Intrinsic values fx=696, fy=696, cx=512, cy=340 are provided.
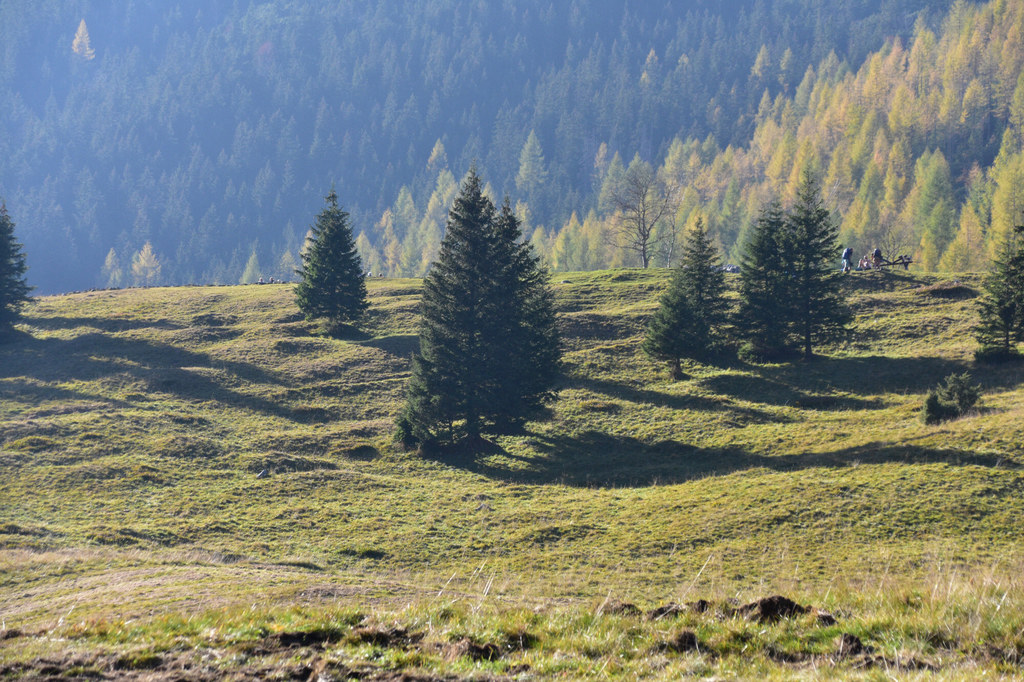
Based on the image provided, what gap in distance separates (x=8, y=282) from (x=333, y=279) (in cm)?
3016

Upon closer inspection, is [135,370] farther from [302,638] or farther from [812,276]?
[302,638]

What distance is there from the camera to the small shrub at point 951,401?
32.3 meters

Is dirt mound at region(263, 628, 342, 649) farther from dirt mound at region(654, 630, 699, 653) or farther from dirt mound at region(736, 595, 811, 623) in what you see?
dirt mound at region(736, 595, 811, 623)

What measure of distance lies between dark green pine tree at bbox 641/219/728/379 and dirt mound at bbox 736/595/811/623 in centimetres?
3728

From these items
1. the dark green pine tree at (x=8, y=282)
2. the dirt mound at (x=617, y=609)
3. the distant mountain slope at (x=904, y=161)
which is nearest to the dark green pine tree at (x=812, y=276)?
the dirt mound at (x=617, y=609)

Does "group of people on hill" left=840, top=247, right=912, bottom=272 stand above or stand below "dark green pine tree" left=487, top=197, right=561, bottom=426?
above

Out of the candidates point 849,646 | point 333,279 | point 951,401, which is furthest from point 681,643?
point 333,279

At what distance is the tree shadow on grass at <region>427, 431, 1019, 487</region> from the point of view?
1115 inches

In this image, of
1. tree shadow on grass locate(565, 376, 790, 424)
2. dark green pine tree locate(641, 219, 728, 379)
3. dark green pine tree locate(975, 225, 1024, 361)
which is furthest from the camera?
dark green pine tree locate(641, 219, 728, 379)

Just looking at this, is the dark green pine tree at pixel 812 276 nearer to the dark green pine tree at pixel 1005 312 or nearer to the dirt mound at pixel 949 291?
the dark green pine tree at pixel 1005 312

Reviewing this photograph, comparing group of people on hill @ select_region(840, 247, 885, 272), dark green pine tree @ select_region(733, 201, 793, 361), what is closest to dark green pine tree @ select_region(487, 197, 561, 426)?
dark green pine tree @ select_region(733, 201, 793, 361)

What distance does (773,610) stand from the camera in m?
9.16

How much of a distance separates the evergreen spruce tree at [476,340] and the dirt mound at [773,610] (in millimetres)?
29238

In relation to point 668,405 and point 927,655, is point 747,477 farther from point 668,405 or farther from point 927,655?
point 927,655
